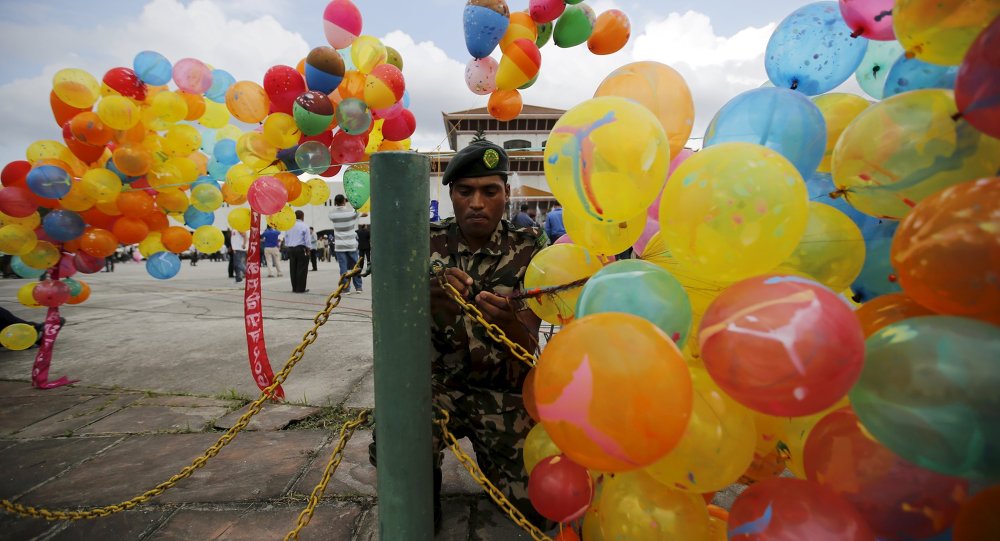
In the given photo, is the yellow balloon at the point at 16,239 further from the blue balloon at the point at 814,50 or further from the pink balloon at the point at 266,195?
the blue balloon at the point at 814,50

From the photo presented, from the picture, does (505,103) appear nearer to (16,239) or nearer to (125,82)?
(125,82)

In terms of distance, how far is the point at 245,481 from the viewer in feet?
6.99

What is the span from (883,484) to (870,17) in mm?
1109

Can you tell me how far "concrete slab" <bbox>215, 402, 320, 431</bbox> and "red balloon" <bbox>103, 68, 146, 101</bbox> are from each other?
87.6 inches

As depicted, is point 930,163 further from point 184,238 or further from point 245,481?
point 184,238

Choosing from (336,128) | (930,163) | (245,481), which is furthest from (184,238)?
(930,163)

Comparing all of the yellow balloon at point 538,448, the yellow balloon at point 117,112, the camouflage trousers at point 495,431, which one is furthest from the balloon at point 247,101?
the yellow balloon at point 538,448

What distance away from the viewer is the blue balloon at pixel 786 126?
111 cm

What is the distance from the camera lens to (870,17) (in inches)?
43.8

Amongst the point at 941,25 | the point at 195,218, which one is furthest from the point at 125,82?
the point at 941,25

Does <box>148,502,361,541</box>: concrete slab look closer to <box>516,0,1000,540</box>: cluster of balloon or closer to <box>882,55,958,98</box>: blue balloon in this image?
<box>516,0,1000,540</box>: cluster of balloon

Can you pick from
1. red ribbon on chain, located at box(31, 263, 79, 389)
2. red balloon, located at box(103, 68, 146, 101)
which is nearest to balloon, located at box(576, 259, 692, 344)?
red balloon, located at box(103, 68, 146, 101)

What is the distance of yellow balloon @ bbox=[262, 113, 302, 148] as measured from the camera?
2656mm

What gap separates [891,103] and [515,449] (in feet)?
5.52
